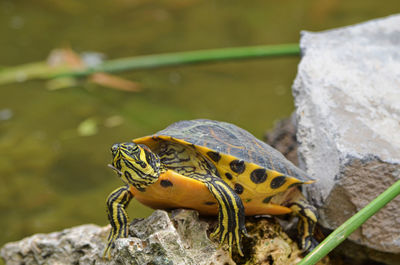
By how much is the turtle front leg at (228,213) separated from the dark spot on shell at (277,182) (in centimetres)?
12

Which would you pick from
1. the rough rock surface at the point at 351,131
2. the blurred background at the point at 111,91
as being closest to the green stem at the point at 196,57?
the blurred background at the point at 111,91

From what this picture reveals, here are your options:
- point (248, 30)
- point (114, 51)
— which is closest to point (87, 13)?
point (114, 51)

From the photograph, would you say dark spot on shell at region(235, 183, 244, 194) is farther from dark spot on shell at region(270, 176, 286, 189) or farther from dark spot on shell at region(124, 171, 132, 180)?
dark spot on shell at region(124, 171, 132, 180)

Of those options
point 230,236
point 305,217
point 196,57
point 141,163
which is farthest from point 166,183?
point 196,57

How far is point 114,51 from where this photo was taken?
127 inches

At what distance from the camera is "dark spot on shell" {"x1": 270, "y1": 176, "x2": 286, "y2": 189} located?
117cm

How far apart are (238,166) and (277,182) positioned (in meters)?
0.11

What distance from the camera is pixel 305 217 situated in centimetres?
125

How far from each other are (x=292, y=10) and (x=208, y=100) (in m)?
1.22

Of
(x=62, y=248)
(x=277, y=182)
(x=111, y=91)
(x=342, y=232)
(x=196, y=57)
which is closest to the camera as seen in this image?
(x=342, y=232)

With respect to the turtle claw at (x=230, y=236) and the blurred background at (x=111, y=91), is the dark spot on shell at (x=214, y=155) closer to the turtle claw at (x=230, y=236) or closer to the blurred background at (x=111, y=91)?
the turtle claw at (x=230, y=236)

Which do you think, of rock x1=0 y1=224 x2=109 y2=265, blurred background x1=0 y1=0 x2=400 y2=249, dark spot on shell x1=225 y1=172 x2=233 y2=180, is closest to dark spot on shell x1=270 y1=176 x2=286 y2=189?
dark spot on shell x1=225 y1=172 x2=233 y2=180

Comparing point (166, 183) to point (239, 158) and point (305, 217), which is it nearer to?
point (239, 158)

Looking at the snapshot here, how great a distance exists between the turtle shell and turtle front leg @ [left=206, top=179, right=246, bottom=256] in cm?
6
